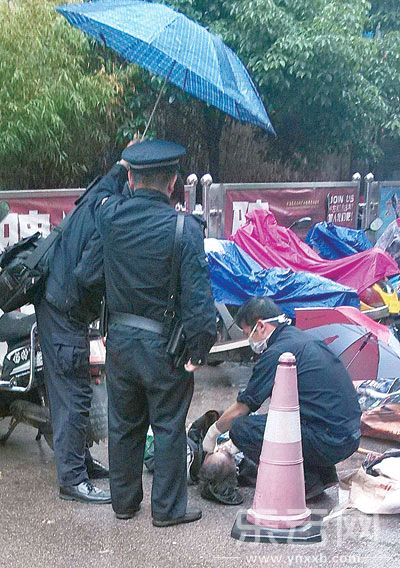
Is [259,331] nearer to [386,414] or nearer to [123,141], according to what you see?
[386,414]

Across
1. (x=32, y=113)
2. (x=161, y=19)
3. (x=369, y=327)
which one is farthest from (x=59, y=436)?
(x=32, y=113)

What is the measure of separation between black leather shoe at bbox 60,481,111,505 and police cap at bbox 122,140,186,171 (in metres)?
1.79

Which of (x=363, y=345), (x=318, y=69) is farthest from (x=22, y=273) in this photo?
(x=318, y=69)

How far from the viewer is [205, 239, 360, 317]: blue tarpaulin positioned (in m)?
7.47

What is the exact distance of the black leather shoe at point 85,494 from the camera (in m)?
4.80

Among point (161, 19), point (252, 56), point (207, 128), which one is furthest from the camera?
point (207, 128)

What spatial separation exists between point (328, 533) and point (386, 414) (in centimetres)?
190

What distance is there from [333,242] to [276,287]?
2115 mm

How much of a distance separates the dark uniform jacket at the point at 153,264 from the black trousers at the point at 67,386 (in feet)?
1.71

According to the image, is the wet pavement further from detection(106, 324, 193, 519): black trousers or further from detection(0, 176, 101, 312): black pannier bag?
detection(0, 176, 101, 312): black pannier bag

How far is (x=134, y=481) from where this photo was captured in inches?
179

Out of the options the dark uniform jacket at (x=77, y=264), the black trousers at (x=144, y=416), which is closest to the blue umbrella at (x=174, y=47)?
the dark uniform jacket at (x=77, y=264)

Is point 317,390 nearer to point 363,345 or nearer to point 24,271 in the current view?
point 24,271

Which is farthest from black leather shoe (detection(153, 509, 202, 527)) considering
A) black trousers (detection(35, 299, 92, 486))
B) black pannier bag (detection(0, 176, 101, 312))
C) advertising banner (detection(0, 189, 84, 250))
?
advertising banner (detection(0, 189, 84, 250))
